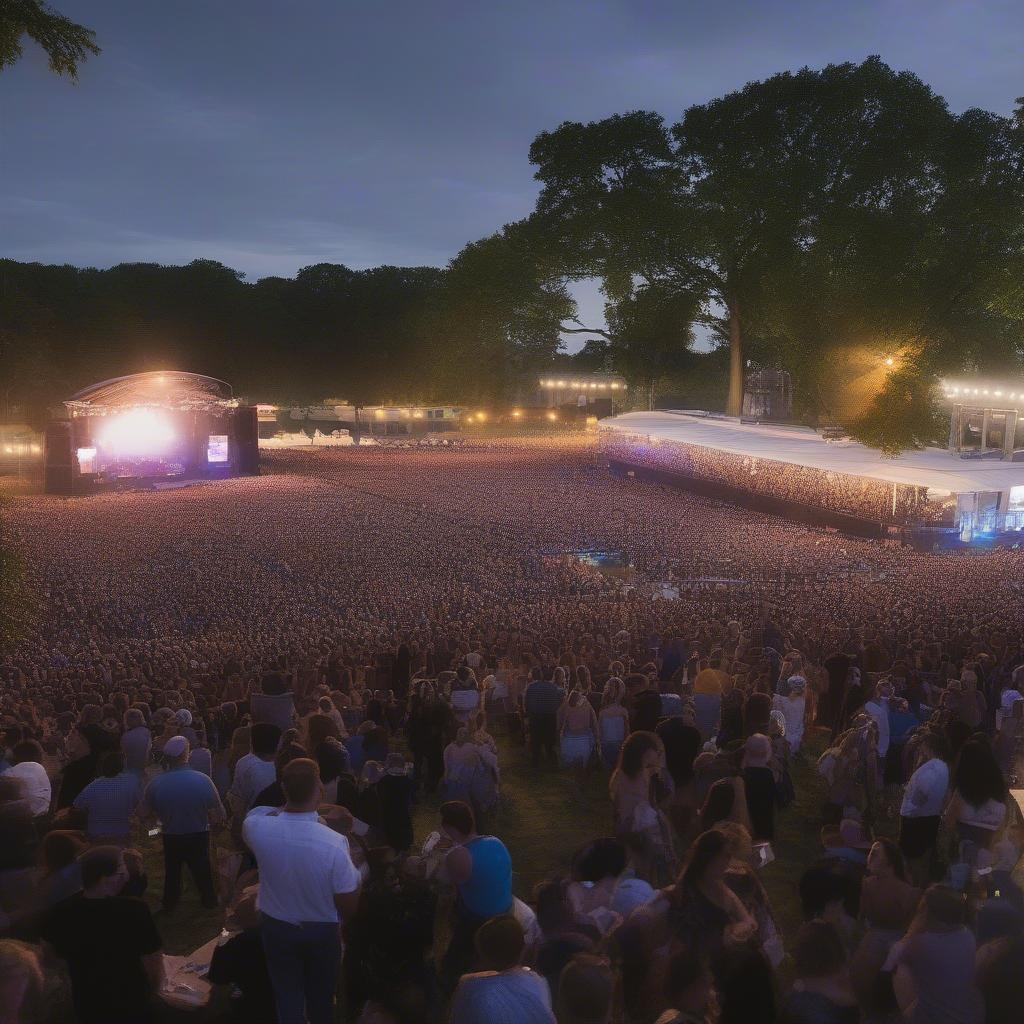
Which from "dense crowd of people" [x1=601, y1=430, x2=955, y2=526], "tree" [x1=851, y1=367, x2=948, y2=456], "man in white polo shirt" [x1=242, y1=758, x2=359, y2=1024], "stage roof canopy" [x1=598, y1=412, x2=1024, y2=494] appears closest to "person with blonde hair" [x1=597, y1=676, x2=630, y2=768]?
"man in white polo shirt" [x1=242, y1=758, x2=359, y2=1024]

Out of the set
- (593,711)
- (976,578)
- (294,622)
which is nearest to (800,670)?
(593,711)

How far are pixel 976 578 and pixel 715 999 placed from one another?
51.7 ft

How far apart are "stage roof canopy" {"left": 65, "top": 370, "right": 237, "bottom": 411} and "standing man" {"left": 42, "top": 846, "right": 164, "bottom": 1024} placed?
34.8m

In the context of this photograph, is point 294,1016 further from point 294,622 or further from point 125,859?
point 294,622

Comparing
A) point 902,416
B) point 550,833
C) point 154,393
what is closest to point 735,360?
point 902,416

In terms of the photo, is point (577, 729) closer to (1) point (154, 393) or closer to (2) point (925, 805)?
(2) point (925, 805)

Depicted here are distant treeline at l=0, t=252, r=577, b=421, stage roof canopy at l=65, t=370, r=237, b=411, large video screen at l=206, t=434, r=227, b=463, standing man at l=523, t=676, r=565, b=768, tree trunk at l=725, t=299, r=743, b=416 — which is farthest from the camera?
distant treeline at l=0, t=252, r=577, b=421

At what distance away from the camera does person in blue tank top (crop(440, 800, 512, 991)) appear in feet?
13.3

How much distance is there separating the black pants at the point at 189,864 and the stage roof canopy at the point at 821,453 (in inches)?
860

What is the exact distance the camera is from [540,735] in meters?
8.35

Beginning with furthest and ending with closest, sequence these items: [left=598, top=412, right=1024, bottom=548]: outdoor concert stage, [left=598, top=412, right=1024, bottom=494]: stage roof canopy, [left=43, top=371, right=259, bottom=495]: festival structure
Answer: [left=43, top=371, right=259, bottom=495]: festival structure, [left=598, top=412, right=1024, bottom=494]: stage roof canopy, [left=598, top=412, right=1024, bottom=548]: outdoor concert stage

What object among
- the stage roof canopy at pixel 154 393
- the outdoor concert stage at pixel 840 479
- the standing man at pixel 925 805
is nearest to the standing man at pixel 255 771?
the standing man at pixel 925 805

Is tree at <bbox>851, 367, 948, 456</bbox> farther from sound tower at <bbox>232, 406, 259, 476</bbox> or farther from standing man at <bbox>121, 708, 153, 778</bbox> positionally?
standing man at <bbox>121, 708, 153, 778</bbox>

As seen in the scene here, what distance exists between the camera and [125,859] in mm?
4090
